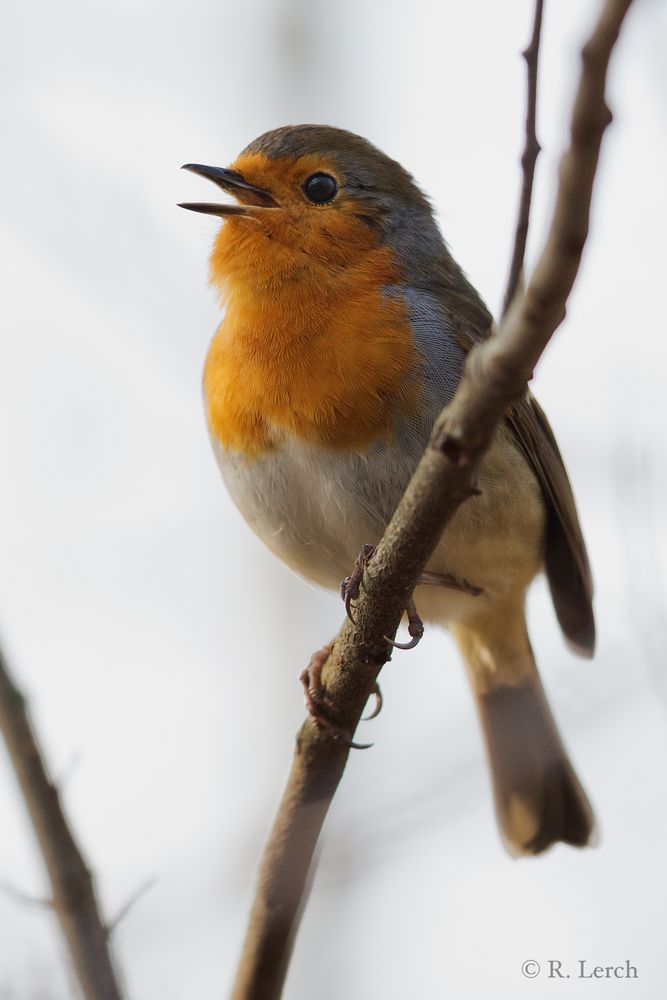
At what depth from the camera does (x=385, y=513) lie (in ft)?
11.6

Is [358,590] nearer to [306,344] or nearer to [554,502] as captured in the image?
[306,344]

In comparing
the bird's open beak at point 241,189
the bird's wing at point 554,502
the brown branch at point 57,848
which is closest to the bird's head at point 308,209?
the bird's open beak at point 241,189

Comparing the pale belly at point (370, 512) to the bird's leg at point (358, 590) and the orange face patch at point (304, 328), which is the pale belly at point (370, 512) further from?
the bird's leg at point (358, 590)

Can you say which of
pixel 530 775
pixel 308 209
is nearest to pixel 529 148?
pixel 308 209

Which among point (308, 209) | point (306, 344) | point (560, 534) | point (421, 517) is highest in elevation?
point (308, 209)

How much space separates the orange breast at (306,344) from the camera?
3.48 metres

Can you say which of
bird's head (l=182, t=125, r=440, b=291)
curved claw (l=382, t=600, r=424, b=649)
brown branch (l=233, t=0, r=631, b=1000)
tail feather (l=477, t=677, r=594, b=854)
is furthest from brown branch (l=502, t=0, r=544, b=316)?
tail feather (l=477, t=677, r=594, b=854)

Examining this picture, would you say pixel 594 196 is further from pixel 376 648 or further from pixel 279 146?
pixel 279 146

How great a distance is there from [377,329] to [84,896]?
6.04 feet

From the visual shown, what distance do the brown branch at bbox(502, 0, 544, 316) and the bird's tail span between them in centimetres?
275

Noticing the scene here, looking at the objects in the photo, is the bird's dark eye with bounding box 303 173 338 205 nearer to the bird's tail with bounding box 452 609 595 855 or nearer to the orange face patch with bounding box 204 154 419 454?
the orange face patch with bounding box 204 154 419 454

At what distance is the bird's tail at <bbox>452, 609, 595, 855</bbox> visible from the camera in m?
4.69

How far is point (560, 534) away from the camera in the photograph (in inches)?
167

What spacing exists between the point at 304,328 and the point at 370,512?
62 cm
